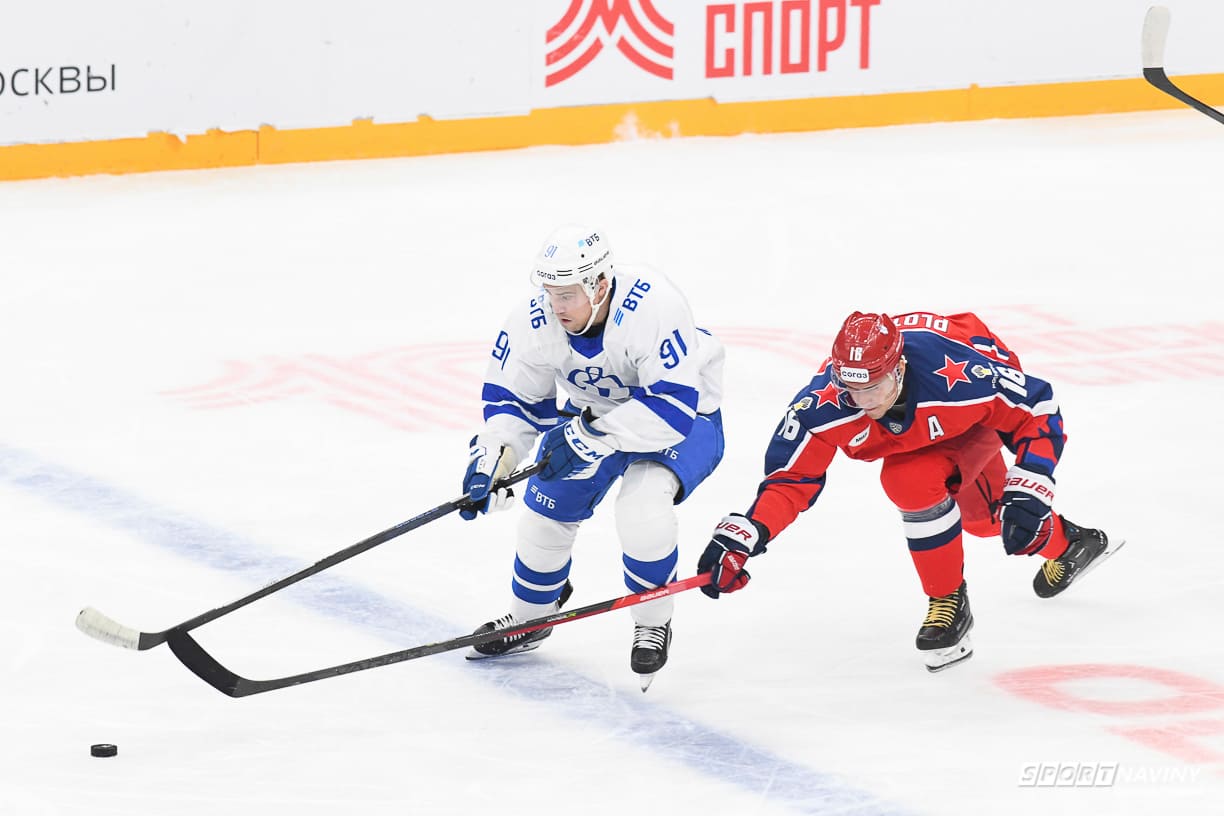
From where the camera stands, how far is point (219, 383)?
6.56m

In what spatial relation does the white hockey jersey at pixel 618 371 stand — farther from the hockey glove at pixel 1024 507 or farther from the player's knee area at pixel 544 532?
the hockey glove at pixel 1024 507

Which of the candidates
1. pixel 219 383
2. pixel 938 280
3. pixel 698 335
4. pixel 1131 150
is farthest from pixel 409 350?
pixel 1131 150

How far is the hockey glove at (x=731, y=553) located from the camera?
404 centimetres

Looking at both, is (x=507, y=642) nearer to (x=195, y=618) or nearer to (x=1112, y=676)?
(x=195, y=618)

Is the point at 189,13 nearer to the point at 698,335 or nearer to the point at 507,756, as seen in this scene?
the point at 698,335

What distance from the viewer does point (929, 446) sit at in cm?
424

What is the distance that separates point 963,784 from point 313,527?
2097 mm

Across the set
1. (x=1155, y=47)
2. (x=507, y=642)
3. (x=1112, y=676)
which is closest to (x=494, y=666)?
(x=507, y=642)

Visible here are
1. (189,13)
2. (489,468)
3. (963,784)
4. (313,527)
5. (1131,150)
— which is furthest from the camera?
(1131,150)

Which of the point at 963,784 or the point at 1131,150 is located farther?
the point at 1131,150

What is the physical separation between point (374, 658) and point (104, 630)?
21.1 inches

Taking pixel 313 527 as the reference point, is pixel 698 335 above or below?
above

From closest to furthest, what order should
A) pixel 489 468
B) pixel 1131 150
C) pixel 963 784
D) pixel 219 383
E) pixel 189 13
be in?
1. pixel 963 784
2. pixel 489 468
3. pixel 219 383
4. pixel 189 13
5. pixel 1131 150

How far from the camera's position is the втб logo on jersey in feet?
32.3
